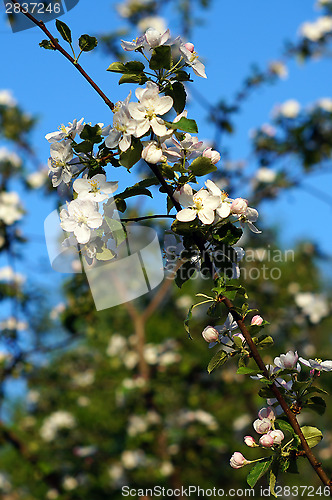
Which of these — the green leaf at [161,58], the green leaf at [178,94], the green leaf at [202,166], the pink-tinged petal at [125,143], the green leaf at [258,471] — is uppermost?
the green leaf at [161,58]

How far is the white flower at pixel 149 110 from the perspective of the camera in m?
0.92

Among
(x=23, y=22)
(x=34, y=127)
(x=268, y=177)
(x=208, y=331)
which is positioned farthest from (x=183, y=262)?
(x=34, y=127)

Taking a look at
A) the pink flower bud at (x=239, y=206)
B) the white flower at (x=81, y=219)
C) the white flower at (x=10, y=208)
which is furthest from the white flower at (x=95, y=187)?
the white flower at (x=10, y=208)

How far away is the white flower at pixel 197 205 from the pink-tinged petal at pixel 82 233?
0.17 meters

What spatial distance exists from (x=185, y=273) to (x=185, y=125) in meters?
0.33

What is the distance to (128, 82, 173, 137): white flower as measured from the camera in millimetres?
918

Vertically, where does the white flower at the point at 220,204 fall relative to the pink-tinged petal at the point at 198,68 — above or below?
below

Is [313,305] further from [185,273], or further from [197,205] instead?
[197,205]

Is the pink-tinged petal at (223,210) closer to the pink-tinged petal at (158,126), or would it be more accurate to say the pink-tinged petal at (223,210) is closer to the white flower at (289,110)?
the pink-tinged petal at (158,126)

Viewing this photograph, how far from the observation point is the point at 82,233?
95 cm

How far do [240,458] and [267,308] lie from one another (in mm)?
3601

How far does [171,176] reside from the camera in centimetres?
98

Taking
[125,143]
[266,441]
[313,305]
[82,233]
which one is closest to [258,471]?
[266,441]

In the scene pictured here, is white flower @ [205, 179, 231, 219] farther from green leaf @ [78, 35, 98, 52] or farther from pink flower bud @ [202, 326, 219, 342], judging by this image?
green leaf @ [78, 35, 98, 52]
